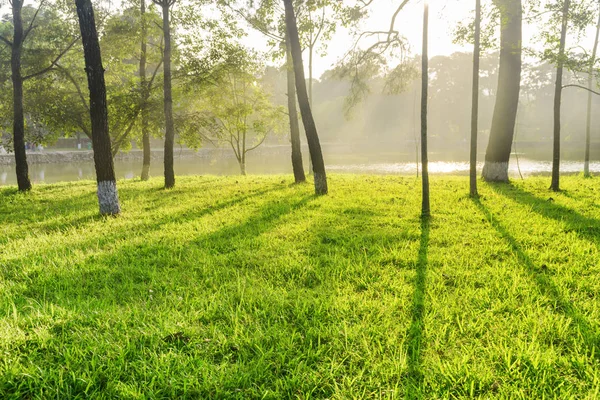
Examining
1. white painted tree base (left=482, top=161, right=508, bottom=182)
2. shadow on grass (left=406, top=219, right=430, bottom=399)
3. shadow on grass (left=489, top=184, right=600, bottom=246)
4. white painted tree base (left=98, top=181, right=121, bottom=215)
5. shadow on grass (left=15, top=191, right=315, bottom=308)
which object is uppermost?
white painted tree base (left=482, top=161, right=508, bottom=182)

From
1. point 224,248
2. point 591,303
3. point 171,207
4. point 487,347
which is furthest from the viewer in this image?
point 171,207

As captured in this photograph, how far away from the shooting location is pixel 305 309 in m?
3.27

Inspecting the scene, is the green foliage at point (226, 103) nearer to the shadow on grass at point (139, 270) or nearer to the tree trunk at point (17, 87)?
the tree trunk at point (17, 87)

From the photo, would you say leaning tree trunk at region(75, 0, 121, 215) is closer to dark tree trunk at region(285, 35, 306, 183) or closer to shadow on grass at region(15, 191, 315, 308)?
shadow on grass at region(15, 191, 315, 308)

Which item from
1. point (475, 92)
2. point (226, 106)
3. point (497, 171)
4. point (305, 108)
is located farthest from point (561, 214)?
point (226, 106)

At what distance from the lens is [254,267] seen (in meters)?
4.45

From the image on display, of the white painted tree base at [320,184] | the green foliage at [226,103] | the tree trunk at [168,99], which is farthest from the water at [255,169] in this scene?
the white painted tree base at [320,184]

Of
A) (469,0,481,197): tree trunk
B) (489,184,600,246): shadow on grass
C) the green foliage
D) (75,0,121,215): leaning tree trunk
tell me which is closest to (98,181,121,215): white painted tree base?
(75,0,121,215): leaning tree trunk

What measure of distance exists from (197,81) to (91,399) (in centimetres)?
1272

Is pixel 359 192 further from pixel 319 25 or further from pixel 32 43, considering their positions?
pixel 32 43

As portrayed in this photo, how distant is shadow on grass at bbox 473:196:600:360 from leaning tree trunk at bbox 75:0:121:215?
7971mm

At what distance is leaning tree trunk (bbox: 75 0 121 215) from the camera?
7227 mm

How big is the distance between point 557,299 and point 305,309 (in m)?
2.50

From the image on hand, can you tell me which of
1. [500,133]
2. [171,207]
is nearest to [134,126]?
[171,207]
